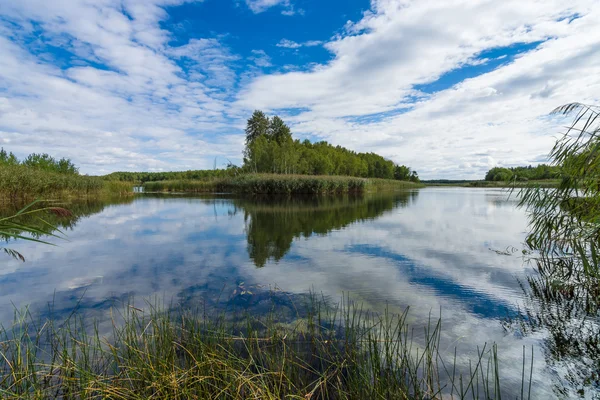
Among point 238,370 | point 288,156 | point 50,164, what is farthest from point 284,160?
point 238,370

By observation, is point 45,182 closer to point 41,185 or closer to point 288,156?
point 41,185

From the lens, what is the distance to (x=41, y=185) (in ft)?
58.3

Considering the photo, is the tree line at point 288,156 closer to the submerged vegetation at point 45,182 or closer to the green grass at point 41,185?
the submerged vegetation at point 45,182

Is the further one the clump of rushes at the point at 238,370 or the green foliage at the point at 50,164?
the green foliage at the point at 50,164

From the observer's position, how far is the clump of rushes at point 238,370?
2088mm

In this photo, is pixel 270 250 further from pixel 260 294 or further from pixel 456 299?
pixel 456 299

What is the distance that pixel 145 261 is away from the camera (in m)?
6.09

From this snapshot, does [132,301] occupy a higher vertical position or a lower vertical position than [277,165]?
lower

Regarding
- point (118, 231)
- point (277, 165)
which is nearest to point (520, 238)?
point (118, 231)

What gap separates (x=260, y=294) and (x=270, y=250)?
9.03 feet

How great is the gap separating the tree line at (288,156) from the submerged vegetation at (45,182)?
14.7 m

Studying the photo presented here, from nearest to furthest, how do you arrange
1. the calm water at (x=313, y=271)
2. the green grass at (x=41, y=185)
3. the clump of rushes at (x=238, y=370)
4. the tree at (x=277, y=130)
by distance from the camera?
the clump of rushes at (x=238, y=370) → the calm water at (x=313, y=271) → the green grass at (x=41, y=185) → the tree at (x=277, y=130)

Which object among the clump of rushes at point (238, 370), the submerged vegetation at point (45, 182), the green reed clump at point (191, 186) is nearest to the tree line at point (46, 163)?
the submerged vegetation at point (45, 182)

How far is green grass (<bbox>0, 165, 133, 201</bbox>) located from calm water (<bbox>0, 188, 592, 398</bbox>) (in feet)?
34.5
